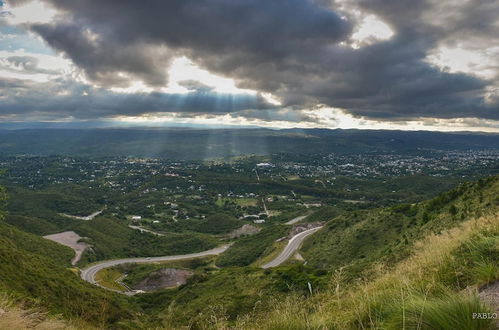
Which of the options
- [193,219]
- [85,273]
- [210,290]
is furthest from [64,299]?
[193,219]

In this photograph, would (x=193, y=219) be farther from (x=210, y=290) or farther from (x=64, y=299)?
(x=64, y=299)

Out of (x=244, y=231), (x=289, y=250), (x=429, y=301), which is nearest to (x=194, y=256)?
(x=244, y=231)

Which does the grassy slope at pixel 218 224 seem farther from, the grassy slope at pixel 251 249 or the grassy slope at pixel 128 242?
the grassy slope at pixel 251 249

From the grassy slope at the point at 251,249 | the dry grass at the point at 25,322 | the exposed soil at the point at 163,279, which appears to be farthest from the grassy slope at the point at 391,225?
the exposed soil at the point at 163,279

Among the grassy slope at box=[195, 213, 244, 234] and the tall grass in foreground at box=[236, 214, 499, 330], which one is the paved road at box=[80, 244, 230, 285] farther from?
the tall grass in foreground at box=[236, 214, 499, 330]

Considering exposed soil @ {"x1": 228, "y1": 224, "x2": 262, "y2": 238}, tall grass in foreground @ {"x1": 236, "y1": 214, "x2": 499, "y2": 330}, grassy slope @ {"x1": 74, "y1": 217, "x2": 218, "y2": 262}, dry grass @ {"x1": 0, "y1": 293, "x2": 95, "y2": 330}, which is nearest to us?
tall grass in foreground @ {"x1": 236, "y1": 214, "x2": 499, "y2": 330}

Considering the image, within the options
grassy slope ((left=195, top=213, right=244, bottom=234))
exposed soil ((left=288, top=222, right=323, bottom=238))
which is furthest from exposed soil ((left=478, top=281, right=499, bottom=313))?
grassy slope ((left=195, top=213, right=244, bottom=234))
